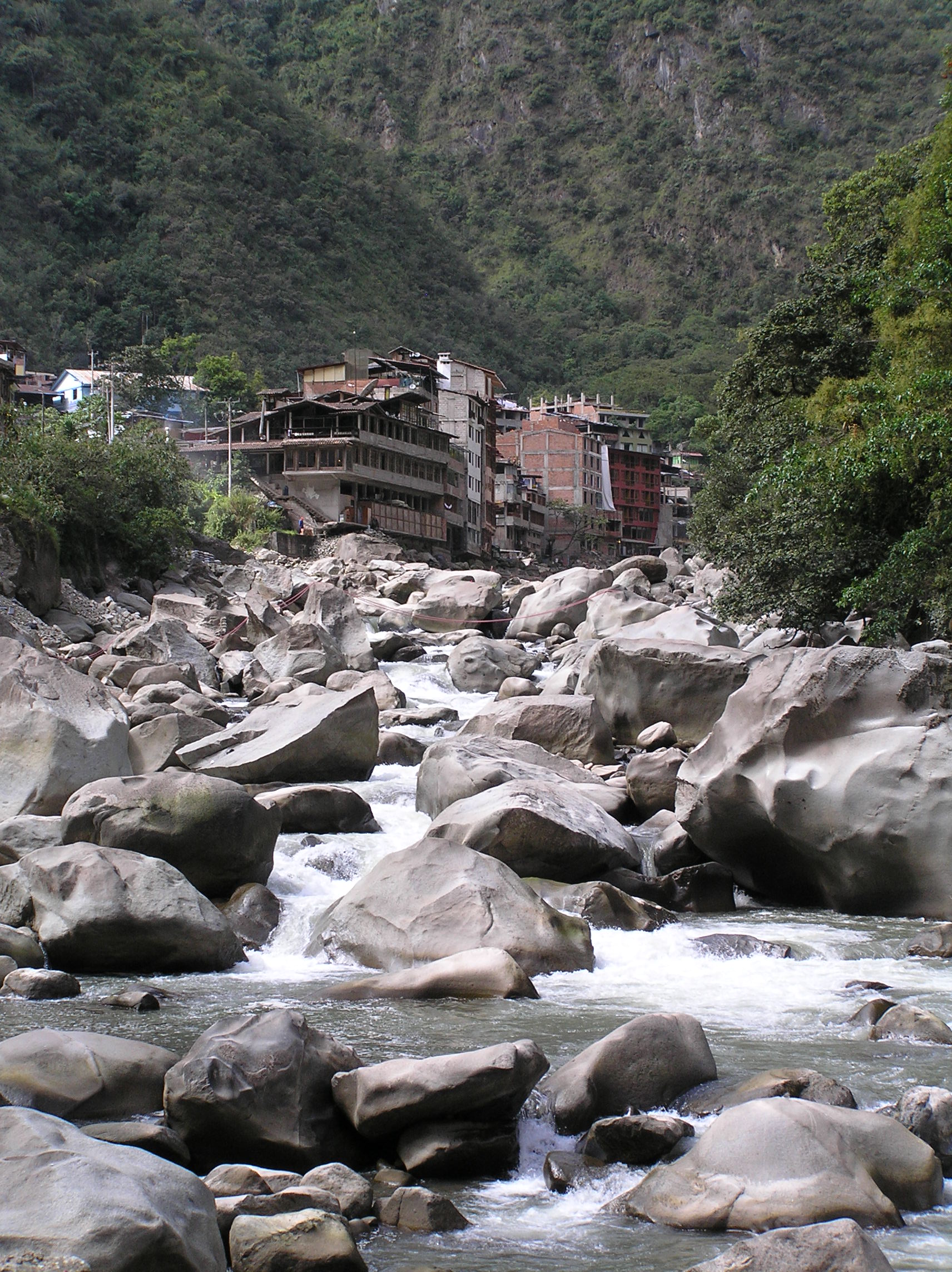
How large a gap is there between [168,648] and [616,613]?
32.3 ft

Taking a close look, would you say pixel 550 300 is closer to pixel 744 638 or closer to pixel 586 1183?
pixel 744 638

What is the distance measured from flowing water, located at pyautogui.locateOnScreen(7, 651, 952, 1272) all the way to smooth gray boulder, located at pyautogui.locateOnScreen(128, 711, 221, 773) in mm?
3419

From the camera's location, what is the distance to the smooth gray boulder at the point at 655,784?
52.5 feet

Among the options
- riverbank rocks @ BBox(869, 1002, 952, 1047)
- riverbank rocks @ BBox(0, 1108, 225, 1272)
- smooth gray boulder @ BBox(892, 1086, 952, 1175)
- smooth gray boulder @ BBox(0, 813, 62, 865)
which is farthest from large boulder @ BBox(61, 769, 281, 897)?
smooth gray boulder @ BBox(892, 1086, 952, 1175)

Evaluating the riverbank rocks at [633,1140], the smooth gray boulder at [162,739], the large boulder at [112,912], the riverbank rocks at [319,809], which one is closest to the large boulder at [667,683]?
the riverbank rocks at [319,809]

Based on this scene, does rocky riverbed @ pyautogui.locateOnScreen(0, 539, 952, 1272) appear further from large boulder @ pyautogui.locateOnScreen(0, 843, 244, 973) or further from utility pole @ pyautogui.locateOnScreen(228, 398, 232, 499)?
utility pole @ pyautogui.locateOnScreen(228, 398, 232, 499)

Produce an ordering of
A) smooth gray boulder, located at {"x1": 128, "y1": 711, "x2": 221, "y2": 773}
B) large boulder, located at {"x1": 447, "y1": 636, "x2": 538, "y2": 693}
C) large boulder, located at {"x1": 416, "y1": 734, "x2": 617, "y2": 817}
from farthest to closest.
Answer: large boulder, located at {"x1": 447, "y1": 636, "x2": 538, "y2": 693}, smooth gray boulder, located at {"x1": 128, "y1": 711, "x2": 221, "y2": 773}, large boulder, located at {"x1": 416, "y1": 734, "x2": 617, "y2": 817}

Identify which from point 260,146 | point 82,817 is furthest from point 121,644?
point 260,146

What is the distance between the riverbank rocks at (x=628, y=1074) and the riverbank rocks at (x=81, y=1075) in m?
2.19

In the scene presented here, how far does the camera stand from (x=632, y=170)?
173m

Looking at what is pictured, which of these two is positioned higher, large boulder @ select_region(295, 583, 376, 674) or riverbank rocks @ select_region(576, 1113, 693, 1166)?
large boulder @ select_region(295, 583, 376, 674)

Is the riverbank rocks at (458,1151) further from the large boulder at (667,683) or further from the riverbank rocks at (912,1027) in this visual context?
the large boulder at (667,683)

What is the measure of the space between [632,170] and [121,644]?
530 feet

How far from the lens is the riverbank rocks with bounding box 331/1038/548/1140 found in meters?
A: 6.56
